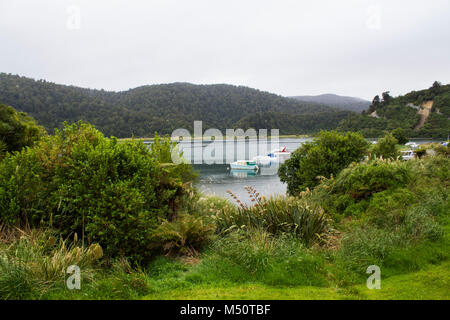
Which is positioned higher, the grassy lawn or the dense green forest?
the dense green forest

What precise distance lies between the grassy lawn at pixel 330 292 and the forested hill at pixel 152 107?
50069 millimetres

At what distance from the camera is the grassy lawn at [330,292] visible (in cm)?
341

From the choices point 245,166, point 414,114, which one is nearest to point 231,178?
point 245,166

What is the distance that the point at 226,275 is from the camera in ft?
13.7

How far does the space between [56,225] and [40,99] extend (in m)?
70.2

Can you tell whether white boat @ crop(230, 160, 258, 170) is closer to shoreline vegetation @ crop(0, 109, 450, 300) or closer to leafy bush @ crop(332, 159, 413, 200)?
leafy bush @ crop(332, 159, 413, 200)

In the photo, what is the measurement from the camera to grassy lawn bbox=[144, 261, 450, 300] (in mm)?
3410

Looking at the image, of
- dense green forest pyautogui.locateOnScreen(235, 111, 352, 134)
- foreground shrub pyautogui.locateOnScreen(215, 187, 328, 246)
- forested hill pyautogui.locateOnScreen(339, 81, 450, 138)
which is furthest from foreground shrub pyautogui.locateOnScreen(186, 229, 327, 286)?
forested hill pyautogui.locateOnScreen(339, 81, 450, 138)

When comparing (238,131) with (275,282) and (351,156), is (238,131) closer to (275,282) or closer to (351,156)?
(351,156)

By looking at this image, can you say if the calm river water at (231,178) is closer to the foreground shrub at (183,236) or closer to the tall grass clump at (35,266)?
the foreground shrub at (183,236)

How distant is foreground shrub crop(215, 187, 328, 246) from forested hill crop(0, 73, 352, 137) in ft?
157

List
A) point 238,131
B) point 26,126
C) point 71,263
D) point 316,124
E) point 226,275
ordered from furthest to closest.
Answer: point 238,131
point 316,124
point 26,126
point 226,275
point 71,263
